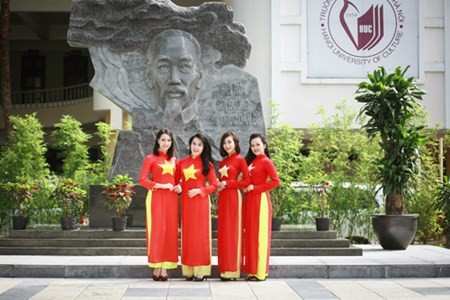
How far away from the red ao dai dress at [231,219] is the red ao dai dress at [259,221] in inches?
3.0

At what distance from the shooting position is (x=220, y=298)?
6180 mm

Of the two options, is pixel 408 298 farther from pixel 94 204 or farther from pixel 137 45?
pixel 137 45

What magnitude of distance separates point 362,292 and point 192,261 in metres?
1.62

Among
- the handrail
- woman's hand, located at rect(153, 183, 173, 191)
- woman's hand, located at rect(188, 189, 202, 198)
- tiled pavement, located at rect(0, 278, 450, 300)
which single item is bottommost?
tiled pavement, located at rect(0, 278, 450, 300)

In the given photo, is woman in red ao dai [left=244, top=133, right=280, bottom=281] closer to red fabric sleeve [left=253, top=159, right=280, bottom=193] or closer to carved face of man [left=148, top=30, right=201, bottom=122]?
red fabric sleeve [left=253, top=159, right=280, bottom=193]

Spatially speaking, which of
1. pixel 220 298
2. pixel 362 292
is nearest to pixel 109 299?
pixel 220 298

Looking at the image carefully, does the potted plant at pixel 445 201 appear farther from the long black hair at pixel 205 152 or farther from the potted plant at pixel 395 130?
the long black hair at pixel 205 152

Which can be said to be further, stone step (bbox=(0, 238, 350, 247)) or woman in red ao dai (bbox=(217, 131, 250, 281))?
stone step (bbox=(0, 238, 350, 247))

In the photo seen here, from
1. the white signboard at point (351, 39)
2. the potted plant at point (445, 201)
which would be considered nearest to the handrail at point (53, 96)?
the white signboard at point (351, 39)

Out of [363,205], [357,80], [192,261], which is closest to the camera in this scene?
[192,261]

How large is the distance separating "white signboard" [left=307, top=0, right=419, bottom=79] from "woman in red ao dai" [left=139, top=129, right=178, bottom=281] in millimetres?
10478

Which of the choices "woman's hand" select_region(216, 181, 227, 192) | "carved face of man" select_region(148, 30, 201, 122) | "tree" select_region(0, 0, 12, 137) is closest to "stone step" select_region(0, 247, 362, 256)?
"woman's hand" select_region(216, 181, 227, 192)

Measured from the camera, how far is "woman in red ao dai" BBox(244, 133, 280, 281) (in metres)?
7.16

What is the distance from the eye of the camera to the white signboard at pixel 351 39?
17203 millimetres
